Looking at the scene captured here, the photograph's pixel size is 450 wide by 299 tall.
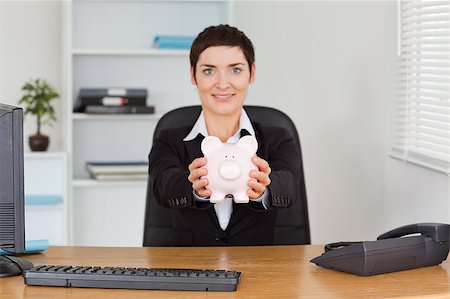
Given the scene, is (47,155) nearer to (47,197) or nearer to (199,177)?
(47,197)

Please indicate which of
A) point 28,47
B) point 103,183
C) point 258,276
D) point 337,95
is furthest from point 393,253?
point 28,47

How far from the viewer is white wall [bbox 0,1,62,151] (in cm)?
445

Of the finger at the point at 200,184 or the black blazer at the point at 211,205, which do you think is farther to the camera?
the black blazer at the point at 211,205

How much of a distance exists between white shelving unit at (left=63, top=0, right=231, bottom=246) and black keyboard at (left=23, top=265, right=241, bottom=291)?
7.46 feet

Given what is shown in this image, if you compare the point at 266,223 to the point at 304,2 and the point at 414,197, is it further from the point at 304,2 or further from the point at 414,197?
the point at 304,2

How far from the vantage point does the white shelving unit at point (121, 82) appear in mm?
4406

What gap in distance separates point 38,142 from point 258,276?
236cm

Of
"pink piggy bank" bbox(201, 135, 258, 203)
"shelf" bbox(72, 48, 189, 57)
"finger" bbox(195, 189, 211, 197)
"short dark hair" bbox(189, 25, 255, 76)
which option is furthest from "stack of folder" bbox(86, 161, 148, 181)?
"pink piggy bank" bbox(201, 135, 258, 203)

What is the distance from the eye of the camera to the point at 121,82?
4.50 meters

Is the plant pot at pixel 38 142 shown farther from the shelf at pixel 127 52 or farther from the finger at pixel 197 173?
the finger at pixel 197 173

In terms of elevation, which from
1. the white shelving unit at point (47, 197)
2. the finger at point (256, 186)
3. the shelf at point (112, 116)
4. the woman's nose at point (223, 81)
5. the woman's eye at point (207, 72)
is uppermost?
the woman's eye at point (207, 72)

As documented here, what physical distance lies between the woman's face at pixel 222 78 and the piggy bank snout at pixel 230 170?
0.45 meters

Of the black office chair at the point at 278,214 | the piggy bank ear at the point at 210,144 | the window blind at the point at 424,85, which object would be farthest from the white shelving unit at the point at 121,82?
the piggy bank ear at the point at 210,144

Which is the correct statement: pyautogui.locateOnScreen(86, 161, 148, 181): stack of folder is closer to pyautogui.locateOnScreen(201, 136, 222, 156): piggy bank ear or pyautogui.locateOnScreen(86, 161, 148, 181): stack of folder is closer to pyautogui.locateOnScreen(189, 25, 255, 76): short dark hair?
pyautogui.locateOnScreen(189, 25, 255, 76): short dark hair
